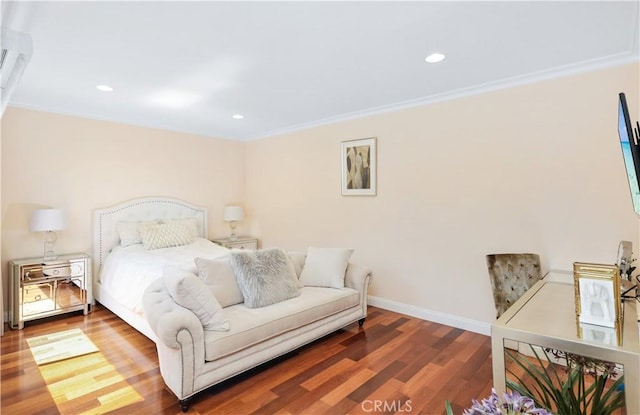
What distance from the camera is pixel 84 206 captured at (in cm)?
403

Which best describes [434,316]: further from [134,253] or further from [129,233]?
[129,233]

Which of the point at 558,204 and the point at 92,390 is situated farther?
the point at 558,204

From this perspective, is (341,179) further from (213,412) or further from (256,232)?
(213,412)

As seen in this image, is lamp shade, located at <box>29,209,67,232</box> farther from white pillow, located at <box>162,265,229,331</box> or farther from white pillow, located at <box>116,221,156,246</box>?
white pillow, located at <box>162,265,229,331</box>

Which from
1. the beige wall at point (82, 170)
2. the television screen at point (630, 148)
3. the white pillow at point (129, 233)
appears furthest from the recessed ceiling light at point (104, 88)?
the television screen at point (630, 148)

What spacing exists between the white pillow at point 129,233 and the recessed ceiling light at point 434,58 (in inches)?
157

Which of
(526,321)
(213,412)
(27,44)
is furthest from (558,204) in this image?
(27,44)

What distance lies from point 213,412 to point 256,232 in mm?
3683

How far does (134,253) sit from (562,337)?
4.07 metres

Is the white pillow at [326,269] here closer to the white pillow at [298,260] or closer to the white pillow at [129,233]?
the white pillow at [298,260]

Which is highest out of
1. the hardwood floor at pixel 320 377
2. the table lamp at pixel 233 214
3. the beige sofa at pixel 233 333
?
the table lamp at pixel 233 214

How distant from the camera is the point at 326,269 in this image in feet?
11.1

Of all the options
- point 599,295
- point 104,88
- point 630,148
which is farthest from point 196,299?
point 630,148

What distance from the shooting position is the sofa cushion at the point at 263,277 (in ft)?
8.96
